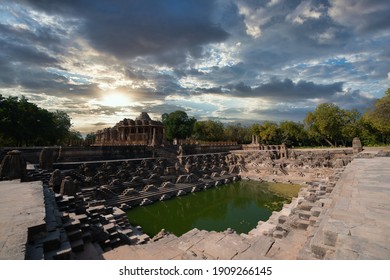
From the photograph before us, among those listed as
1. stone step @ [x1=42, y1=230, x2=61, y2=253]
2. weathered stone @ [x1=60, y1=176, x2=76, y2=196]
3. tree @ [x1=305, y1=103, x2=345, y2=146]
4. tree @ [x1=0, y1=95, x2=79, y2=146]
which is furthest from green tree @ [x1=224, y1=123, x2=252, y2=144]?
stone step @ [x1=42, y1=230, x2=61, y2=253]

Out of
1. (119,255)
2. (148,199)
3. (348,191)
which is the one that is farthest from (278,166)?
(119,255)

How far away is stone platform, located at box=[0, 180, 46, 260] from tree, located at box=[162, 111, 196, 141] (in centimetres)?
4042

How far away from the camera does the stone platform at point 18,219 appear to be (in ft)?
10.4

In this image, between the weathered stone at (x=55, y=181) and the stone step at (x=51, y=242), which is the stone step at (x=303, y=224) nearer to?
the stone step at (x=51, y=242)

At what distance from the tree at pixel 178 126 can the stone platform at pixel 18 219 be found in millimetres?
40416

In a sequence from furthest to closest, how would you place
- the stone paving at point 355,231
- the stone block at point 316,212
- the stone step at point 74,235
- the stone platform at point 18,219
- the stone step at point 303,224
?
the stone step at point 303,224, the stone block at point 316,212, the stone step at point 74,235, the stone platform at point 18,219, the stone paving at point 355,231

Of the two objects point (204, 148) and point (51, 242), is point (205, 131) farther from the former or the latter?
point (51, 242)

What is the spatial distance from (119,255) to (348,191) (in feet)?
22.4

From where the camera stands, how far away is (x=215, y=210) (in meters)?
Answer: 14.0

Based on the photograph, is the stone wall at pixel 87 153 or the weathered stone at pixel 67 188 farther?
the stone wall at pixel 87 153

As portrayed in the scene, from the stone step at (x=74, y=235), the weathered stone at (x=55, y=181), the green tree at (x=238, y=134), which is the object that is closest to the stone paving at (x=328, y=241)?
the stone step at (x=74, y=235)

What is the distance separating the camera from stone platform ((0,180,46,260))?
3.16m

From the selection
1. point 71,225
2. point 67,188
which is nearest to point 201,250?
point 71,225

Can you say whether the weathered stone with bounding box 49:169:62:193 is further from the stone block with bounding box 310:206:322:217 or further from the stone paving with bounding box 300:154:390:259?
the stone block with bounding box 310:206:322:217
